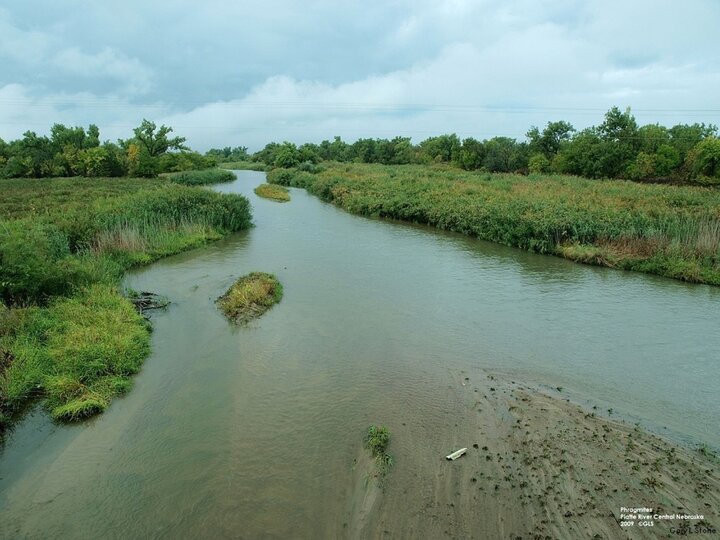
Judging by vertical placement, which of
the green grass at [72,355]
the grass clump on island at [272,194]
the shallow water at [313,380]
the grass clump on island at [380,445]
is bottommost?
the grass clump on island at [272,194]

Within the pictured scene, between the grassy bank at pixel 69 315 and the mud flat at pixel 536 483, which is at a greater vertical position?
the grassy bank at pixel 69 315

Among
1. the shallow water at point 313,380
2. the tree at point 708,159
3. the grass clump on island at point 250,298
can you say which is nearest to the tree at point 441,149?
the tree at point 708,159

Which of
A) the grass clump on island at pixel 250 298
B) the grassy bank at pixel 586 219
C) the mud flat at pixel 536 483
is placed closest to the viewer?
the mud flat at pixel 536 483

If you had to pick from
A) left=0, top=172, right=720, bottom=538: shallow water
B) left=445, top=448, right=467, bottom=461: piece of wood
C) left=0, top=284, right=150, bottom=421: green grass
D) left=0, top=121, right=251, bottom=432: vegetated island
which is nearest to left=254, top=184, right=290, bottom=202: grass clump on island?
left=0, top=121, right=251, bottom=432: vegetated island

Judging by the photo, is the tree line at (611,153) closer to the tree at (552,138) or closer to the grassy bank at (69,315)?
the tree at (552,138)

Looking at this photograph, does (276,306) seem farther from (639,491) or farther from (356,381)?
(639,491)

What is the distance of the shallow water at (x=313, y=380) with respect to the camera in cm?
646

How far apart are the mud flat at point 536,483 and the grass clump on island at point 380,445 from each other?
6.8 inches

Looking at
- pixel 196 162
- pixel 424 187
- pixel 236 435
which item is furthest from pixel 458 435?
pixel 196 162

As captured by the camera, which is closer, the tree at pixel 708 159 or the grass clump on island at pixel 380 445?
the grass clump on island at pixel 380 445

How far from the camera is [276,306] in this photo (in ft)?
46.1

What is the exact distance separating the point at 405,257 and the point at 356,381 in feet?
38.3

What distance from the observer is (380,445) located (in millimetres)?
7348

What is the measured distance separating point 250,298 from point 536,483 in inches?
383
